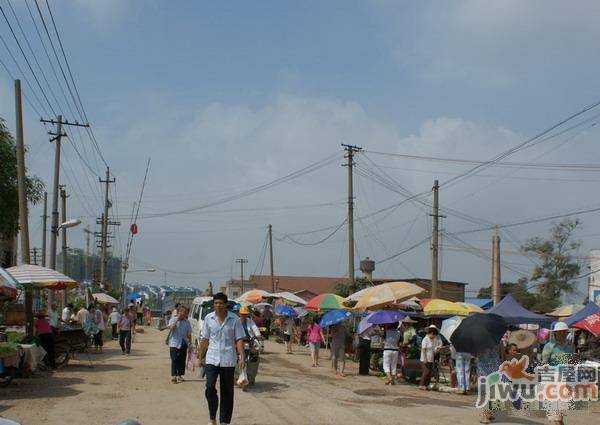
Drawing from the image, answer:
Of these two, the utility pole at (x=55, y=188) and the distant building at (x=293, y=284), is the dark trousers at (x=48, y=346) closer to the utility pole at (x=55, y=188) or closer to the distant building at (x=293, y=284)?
the utility pole at (x=55, y=188)

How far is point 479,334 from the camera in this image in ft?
36.9

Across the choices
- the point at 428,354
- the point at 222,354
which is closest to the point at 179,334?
the point at 428,354

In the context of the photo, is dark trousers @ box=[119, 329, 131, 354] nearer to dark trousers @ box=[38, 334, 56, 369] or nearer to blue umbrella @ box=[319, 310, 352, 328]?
dark trousers @ box=[38, 334, 56, 369]

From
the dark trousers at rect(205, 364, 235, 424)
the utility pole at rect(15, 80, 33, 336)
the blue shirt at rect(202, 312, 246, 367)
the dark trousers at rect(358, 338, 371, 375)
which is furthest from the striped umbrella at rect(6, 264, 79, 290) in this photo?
the dark trousers at rect(205, 364, 235, 424)

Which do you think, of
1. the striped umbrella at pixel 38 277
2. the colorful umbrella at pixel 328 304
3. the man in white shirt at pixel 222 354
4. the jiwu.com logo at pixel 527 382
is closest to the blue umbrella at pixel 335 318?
the colorful umbrella at pixel 328 304

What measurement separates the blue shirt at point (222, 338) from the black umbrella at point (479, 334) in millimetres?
4357

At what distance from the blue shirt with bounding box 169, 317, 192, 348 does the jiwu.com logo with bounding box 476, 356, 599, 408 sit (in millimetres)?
6600

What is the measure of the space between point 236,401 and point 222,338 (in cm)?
369

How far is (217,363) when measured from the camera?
879 centimetres

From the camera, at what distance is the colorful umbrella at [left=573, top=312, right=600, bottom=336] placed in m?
16.2

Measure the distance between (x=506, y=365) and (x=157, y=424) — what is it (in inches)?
218

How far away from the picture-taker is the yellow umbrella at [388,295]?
1861 centimetres

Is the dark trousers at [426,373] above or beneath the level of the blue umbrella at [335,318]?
beneath

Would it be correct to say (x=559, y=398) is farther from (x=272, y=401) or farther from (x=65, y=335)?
(x=65, y=335)
